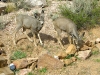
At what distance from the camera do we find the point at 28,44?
10820 millimetres

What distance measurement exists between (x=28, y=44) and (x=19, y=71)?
2100mm

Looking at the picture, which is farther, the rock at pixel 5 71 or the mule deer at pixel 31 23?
the mule deer at pixel 31 23

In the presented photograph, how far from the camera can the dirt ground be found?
9012mm

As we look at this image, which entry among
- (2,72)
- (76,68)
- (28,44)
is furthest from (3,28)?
(76,68)

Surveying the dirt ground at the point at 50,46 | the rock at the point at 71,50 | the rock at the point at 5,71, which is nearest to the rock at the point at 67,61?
the dirt ground at the point at 50,46

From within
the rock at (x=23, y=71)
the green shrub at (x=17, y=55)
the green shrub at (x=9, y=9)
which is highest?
the green shrub at (x=9, y=9)

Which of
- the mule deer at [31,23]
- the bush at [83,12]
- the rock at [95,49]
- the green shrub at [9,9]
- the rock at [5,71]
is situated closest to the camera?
the rock at [5,71]

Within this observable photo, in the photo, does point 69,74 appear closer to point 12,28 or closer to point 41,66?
point 41,66

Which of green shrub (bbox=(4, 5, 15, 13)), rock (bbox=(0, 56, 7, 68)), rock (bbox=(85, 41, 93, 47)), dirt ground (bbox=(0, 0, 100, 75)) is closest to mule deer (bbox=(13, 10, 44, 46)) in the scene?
dirt ground (bbox=(0, 0, 100, 75))

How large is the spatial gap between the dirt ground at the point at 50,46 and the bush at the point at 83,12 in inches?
17.0

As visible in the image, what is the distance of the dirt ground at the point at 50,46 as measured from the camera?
29.6ft

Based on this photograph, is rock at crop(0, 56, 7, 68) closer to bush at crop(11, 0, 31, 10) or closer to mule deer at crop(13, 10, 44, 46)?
mule deer at crop(13, 10, 44, 46)

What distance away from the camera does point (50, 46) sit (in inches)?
430

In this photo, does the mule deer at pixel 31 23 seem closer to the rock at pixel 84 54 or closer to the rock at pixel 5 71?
the rock at pixel 84 54
